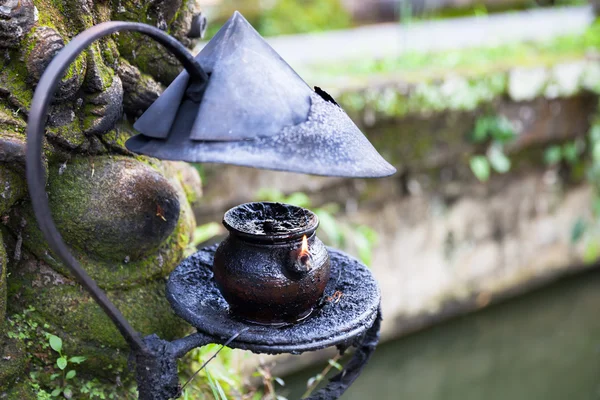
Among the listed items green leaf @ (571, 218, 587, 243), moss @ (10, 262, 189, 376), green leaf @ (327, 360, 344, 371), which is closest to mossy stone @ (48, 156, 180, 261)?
moss @ (10, 262, 189, 376)

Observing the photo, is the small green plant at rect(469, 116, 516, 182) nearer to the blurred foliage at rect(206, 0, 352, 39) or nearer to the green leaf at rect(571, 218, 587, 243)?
the green leaf at rect(571, 218, 587, 243)

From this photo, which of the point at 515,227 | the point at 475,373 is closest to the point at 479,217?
the point at 515,227

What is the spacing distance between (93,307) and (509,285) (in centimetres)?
363

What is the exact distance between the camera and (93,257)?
1.77 meters

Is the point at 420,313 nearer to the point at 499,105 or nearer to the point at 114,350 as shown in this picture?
the point at 499,105

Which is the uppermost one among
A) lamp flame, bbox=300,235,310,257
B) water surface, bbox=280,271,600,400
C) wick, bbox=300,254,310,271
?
lamp flame, bbox=300,235,310,257

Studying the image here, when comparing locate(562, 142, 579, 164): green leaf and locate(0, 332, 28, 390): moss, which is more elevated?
locate(0, 332, 28, 390): moss

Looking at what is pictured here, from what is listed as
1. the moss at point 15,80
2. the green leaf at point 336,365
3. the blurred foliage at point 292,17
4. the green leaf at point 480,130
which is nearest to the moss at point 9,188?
Result: the moss at point 15,80

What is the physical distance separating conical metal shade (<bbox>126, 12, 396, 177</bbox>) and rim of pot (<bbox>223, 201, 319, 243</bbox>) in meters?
0.29

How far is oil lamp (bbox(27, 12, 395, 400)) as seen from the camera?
1.31 metres

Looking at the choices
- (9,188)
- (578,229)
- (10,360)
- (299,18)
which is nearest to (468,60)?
(578,229)

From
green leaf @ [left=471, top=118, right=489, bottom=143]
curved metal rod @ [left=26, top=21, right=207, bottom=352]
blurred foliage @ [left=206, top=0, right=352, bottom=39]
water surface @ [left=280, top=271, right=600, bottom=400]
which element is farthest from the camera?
blurred foliage @ [left=206, top=0, right=352, bottom=39]

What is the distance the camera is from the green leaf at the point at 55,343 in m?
1.69

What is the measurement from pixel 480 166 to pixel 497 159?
0.51 feet
